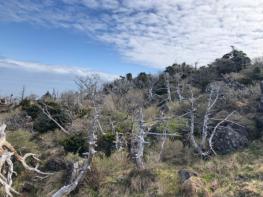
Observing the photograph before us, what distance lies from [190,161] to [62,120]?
11759 millimetres

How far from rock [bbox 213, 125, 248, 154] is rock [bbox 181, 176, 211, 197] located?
5.04 meters

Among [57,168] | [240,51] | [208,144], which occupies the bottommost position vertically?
[57,168]

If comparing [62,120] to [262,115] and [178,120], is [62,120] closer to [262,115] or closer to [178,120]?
[178,120]

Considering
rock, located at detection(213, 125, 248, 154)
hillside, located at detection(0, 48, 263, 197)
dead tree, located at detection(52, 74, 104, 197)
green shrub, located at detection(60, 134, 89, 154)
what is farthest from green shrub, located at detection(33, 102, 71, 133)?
rock, located at detection(213, 125, 248, 154)

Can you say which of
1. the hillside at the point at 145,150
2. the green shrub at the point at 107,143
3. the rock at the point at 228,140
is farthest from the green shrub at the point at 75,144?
the rock at the point at 228,140

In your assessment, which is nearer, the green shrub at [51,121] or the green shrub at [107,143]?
the green shrub at [107,143]

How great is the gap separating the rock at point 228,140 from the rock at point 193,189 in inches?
199

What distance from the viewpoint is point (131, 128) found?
991 inches

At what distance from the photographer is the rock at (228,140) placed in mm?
21703

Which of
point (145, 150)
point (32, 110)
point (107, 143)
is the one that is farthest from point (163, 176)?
point (32, 110)

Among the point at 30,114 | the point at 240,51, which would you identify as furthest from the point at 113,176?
the point at 240,51

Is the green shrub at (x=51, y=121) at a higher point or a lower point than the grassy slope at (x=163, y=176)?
higher

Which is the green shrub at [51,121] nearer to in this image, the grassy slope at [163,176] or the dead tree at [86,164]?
the dead tree at [86,164]

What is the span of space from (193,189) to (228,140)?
6.13m
